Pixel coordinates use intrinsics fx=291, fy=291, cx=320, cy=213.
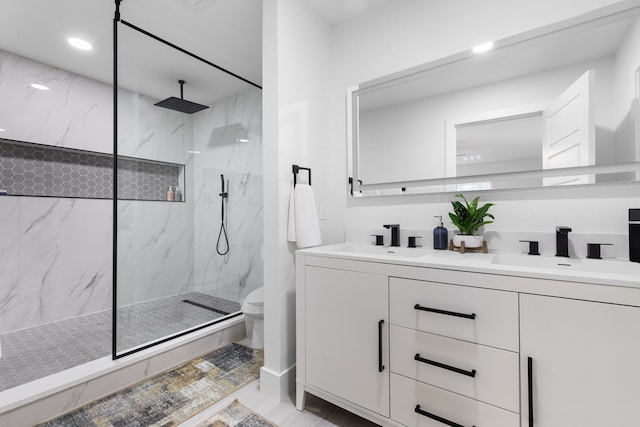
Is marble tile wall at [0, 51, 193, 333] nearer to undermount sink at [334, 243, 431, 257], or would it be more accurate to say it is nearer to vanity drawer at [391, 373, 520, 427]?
undermount sink at [334, 243, 431, 257]

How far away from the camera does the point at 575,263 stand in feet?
4.17

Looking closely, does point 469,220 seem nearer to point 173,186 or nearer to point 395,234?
point 395,234

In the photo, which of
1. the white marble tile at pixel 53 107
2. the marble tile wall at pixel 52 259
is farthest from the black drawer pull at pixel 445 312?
the white marble tile at pixel 53 107

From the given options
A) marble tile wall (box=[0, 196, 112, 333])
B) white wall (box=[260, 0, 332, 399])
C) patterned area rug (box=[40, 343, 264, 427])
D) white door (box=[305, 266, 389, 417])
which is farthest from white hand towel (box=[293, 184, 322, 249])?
marble tile wall (box=[0, 196, 112, 333])

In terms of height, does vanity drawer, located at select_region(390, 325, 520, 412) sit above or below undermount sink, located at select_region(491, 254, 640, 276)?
below

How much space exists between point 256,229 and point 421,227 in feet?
5.39

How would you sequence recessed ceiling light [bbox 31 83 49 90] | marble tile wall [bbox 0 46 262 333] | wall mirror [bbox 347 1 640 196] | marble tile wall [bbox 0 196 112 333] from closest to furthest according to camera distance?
wall mirror [bbox 347 1 640 196]
marble tile wall [bbox 0 46 262 333]
marble tile wall [bbox 0 196 112 333]
recessed ceiling light [bbox 31 83 49 90]

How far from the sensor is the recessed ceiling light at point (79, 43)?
2.32 m

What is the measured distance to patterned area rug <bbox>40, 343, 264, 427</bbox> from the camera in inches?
60.8

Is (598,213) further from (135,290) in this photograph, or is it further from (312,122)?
(135,290)

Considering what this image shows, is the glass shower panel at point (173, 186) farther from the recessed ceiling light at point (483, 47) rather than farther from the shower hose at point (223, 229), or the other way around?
the recessed ceiling light at point (483, 47)

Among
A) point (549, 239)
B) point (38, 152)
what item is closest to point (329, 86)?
point (549, 239)

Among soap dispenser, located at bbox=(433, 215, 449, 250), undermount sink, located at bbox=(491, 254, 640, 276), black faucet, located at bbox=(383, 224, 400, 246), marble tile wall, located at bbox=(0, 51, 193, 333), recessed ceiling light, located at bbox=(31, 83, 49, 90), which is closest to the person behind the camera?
undermount sink, located at bbox=(491, 254, 640, 276)

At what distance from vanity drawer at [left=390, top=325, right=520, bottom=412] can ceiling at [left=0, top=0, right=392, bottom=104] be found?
81.2 inches
